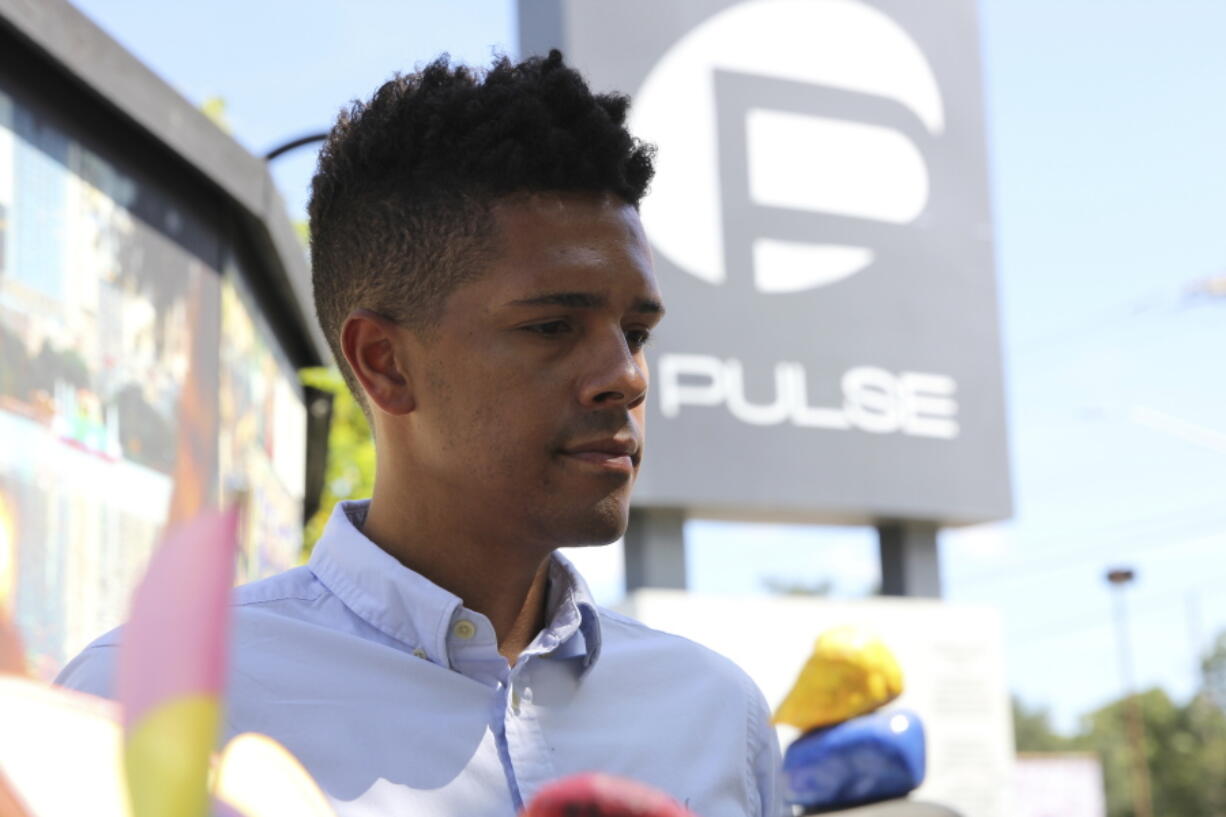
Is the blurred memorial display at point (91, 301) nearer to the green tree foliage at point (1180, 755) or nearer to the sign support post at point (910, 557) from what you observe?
the sign support post at point (910, 557)

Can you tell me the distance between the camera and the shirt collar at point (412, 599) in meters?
1.41

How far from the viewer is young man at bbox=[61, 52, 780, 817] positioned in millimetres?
1333

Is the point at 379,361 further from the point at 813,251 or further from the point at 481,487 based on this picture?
the point at 813,251

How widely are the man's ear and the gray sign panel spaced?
948 cm

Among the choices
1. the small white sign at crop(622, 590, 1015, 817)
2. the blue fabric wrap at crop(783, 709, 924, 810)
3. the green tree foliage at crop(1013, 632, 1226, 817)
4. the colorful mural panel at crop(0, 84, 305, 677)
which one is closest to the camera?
the colorful mural panel at crop(0, 84, 305, 677)

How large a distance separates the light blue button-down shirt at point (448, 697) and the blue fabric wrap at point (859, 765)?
2.73 m

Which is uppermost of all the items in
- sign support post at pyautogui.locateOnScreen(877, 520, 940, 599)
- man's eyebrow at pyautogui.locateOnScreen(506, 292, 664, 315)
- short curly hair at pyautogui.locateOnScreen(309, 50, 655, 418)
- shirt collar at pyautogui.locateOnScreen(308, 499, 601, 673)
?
sign support post at pyautogui.locateOnScreen(877, 520, 940, 599)

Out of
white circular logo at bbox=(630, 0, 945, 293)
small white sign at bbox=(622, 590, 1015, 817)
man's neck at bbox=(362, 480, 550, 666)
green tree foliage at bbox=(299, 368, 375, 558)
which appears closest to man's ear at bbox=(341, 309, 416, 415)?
man's neck at bbox=(362, 480, 550, 666)

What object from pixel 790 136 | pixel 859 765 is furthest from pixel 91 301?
pixel 790 136

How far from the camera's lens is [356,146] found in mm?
1552

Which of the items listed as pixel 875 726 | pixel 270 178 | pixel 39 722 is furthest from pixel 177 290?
pixel 39 722

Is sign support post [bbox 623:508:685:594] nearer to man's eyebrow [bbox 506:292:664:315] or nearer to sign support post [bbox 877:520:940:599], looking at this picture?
sign support post [bbox 877:520:940:599]

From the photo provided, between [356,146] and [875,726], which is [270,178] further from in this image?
[356,146]

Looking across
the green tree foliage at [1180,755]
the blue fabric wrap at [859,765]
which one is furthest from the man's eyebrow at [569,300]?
the green tree foliage at [1180,755]
